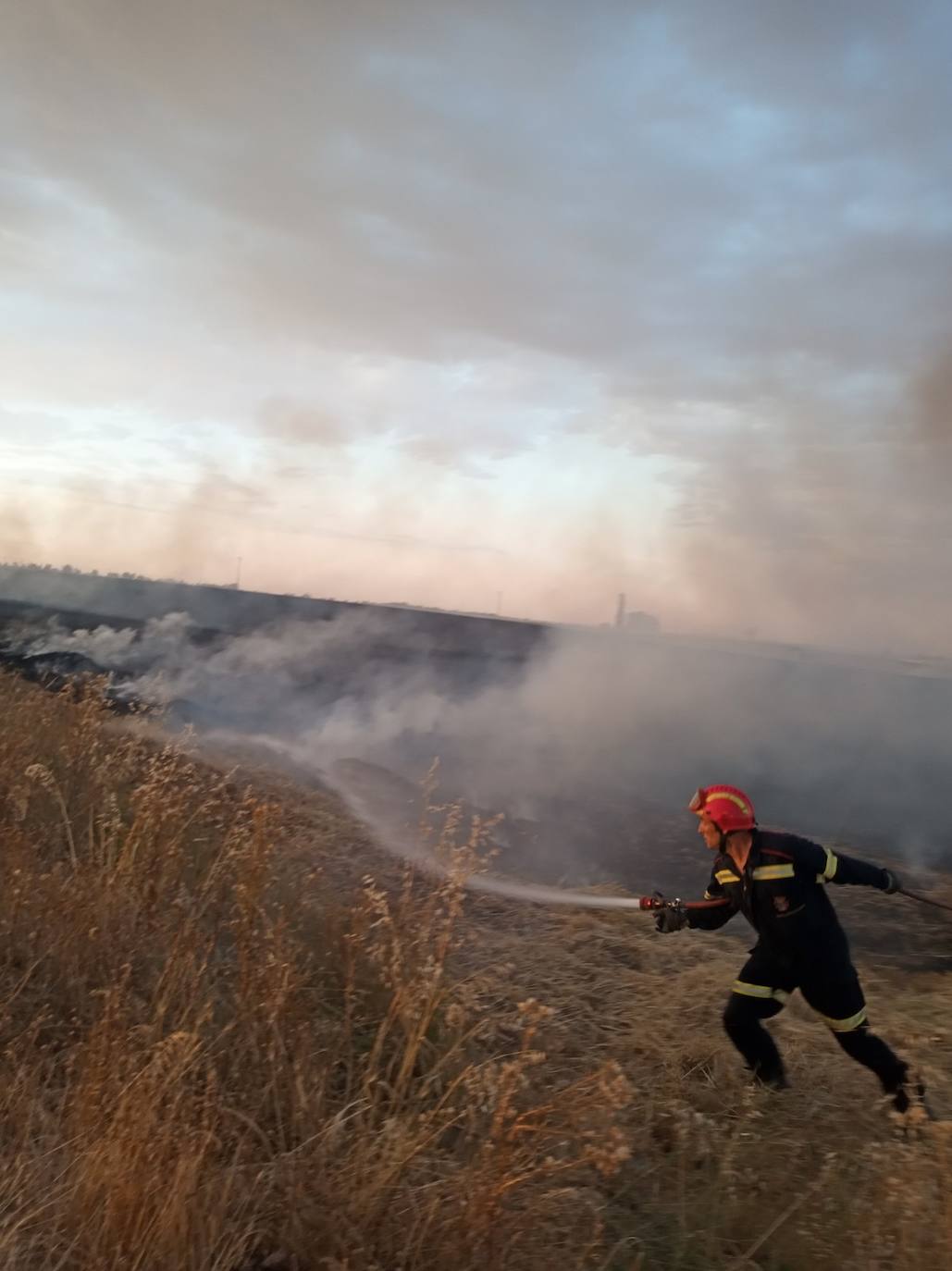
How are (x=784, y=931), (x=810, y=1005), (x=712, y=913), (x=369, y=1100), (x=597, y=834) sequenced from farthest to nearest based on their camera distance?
(x=597, y=834), (x=712, y=913), (x=810, y=1005), (x=784, y=931), (x=369, y=1100)

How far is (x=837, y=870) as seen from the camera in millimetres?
3893

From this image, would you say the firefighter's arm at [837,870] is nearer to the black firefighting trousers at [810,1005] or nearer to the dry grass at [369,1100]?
the black firefighting trousers at [810,1005]

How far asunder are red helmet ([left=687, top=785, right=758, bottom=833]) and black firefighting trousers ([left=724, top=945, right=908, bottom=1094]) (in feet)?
2.04

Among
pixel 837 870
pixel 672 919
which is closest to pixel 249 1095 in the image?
pixel 672 919

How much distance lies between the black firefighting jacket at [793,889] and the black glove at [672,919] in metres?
0.25

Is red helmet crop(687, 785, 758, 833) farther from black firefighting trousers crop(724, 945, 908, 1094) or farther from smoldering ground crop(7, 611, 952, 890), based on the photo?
smoldering ground crop(7, 611, 952, 890)

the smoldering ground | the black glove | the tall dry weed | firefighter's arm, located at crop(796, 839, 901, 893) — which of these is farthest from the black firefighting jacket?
the smoldering ground

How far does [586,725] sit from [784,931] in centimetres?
1509

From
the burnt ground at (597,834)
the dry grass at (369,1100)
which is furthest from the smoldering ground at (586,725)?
the dry grass at (369,1100)

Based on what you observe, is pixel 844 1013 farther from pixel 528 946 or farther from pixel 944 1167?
pixel 528 946

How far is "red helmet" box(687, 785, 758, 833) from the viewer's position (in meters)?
3.90

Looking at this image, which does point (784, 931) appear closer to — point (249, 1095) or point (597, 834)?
point (249, 1095)

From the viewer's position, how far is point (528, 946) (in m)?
5.97

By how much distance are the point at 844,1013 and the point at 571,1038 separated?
135cm
